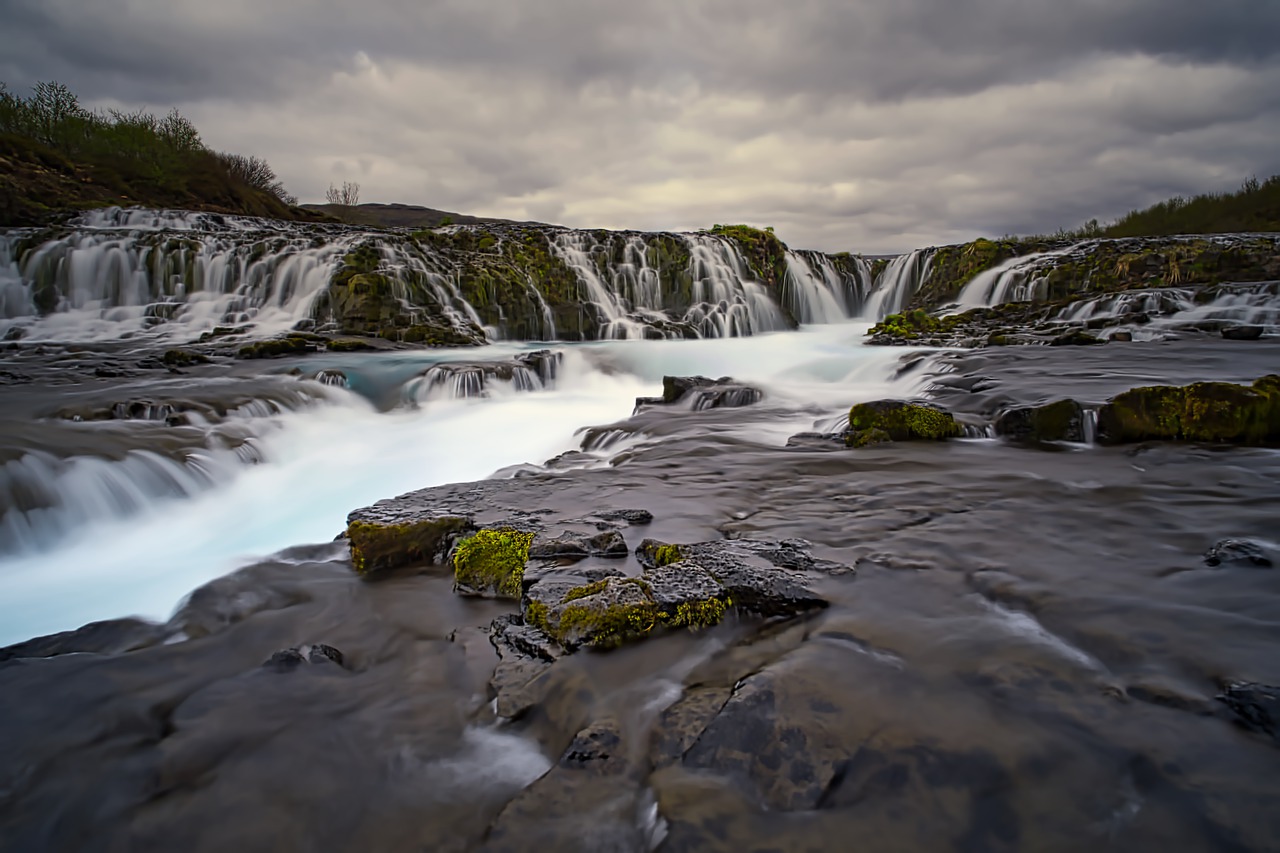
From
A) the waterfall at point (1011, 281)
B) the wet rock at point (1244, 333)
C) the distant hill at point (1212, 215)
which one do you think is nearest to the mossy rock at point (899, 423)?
the wet rock at point (1244, 333)

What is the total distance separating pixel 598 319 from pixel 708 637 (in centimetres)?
1981

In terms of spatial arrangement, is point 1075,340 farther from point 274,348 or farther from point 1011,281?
point 274,348

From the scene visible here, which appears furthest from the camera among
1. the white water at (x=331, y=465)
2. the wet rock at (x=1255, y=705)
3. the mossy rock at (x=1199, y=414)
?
the mossy rock at (x=1199, y=414)

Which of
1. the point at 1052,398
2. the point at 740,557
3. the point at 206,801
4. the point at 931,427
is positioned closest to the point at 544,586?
the point at 740,557

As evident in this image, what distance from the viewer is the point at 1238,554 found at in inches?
150

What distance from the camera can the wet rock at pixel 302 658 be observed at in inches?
134

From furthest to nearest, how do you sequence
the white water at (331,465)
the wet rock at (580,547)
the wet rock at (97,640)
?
the white water at (331,465) < the wet rock at (580,547) < the wet rock at (97,640)

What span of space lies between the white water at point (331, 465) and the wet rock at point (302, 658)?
1.54 metres

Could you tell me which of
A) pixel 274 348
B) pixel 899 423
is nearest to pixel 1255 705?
pixel 899 423

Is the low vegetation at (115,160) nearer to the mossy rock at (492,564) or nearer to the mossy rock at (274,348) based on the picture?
the mossy rock at (274,348)

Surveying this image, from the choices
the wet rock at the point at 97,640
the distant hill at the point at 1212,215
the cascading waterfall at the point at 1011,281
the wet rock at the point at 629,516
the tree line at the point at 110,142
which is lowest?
the wet rock at the point at 97,640

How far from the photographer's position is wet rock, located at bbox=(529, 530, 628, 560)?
13.9 ft

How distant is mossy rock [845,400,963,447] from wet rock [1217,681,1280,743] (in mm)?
A: 5038

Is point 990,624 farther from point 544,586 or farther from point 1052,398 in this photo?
point 1052,398
